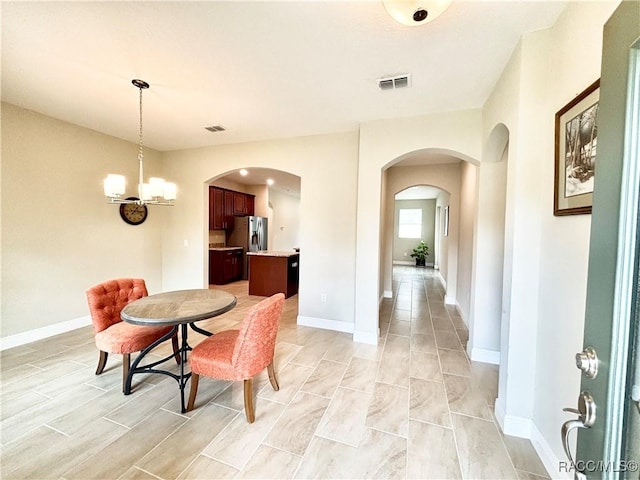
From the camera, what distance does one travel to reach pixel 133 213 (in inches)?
162

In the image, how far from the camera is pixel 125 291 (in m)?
2.58

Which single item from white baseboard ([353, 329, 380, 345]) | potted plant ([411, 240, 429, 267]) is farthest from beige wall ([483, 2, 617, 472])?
potted plant ([411, 240, 429, 267])

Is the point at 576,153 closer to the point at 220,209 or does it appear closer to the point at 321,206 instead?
the point at 321,206

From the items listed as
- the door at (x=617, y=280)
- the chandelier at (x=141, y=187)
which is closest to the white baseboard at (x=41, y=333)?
the chandelier at (x=141, y=187)

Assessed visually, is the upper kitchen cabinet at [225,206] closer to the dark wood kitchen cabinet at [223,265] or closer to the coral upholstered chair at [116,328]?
the dark wood kitchen cabinet at [223,265]

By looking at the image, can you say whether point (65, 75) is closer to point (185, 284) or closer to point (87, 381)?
point (87, 381)

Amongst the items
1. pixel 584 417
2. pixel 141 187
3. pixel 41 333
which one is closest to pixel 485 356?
pixel 584 417

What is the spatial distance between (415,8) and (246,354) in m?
2.32

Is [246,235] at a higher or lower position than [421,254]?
higher

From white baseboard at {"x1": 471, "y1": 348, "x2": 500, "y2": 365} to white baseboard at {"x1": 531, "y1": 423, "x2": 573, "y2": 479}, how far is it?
3.56ft

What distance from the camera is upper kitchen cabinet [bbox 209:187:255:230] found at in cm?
622

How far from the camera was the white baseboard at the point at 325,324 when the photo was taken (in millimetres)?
3585

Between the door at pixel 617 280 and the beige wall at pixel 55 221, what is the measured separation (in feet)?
15.7

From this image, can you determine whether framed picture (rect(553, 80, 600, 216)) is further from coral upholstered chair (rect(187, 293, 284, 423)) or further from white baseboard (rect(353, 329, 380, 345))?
white baseboard (rect(353, 329, 380, 345))
